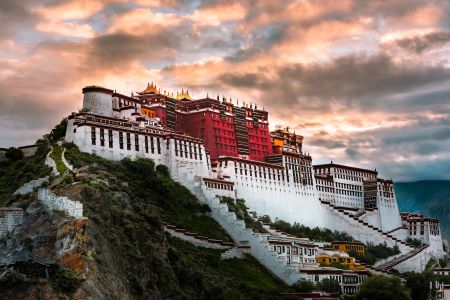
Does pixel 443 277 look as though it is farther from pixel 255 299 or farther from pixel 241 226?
pixel 255 299

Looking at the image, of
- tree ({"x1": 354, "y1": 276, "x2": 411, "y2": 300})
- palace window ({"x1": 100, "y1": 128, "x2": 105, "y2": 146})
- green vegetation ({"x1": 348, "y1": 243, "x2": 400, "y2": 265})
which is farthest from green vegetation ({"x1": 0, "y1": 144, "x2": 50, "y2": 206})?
green vegetation ({"x1": 348, "y1": 243, "x2": 400, "y2": 265})

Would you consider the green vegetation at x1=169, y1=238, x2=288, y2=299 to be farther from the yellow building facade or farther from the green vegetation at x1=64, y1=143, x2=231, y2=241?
the yellow building facade

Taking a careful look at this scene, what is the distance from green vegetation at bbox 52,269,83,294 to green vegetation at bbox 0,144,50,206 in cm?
1772

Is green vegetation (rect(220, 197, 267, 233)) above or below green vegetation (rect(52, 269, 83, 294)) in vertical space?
above

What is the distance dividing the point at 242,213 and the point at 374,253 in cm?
2570

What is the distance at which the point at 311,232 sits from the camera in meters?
116

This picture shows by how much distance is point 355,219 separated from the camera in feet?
417

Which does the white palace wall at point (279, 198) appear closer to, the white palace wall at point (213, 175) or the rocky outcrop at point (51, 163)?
the white palace wall at point (213, 175)

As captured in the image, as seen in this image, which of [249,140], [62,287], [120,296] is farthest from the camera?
[249,140]

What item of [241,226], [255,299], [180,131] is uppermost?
[180,131]

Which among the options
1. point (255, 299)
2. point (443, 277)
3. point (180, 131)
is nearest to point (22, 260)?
point (255, 299)

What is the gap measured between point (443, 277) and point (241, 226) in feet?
97.8

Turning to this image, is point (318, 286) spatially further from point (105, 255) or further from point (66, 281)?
point (66, 281)

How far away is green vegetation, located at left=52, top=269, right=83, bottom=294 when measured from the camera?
2335 inches
